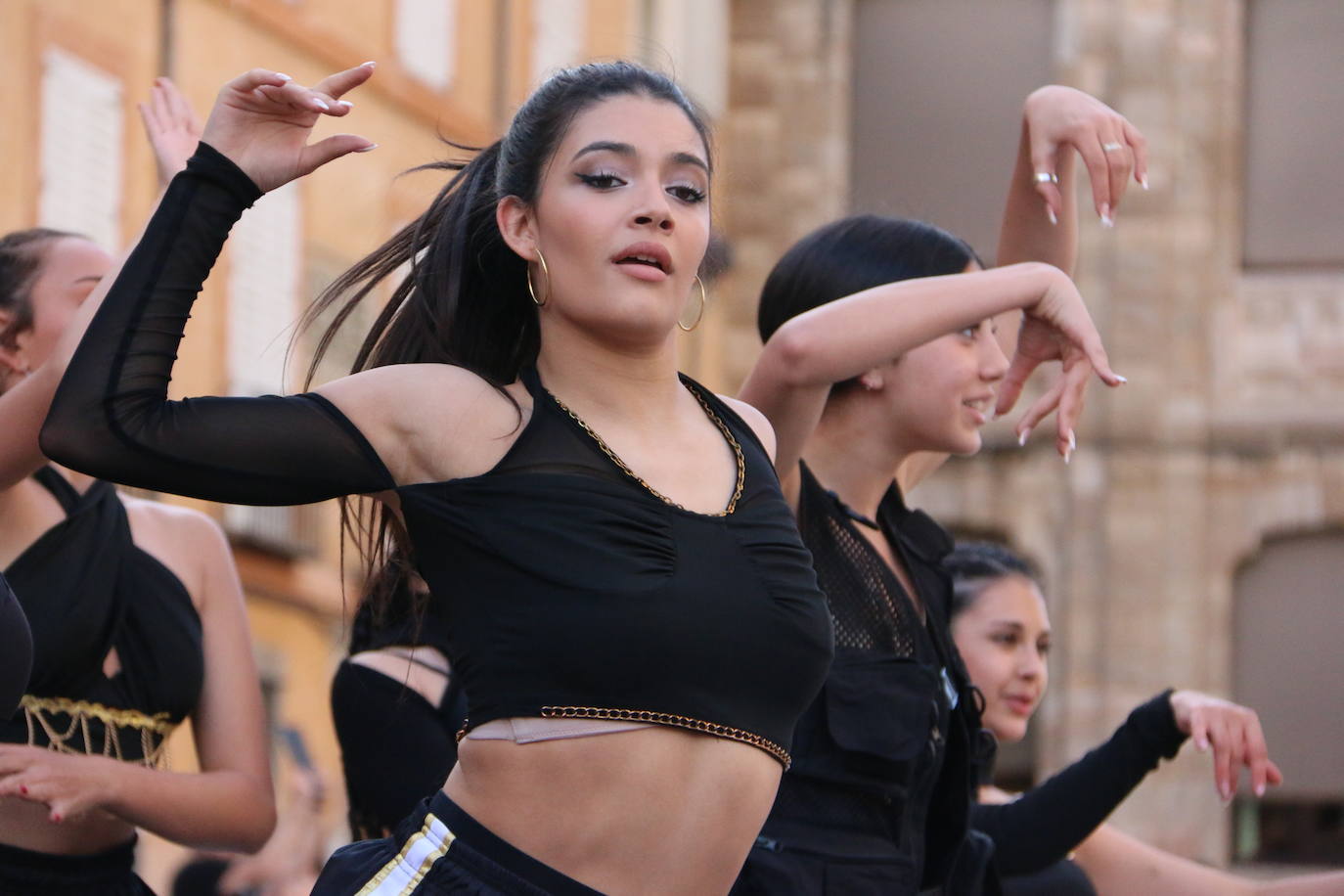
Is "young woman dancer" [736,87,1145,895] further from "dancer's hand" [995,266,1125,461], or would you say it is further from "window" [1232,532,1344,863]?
"window" [1232,532,1344,863]

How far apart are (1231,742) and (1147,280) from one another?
63.7 feet

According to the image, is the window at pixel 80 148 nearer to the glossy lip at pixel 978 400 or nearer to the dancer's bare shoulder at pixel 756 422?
the glossy lip at pixel 978 400

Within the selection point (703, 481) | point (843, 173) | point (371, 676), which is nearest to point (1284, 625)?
point (843, 173)

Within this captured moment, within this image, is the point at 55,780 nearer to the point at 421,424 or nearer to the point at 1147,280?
the point at 421,424

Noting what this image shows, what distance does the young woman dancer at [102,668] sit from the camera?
160 inches

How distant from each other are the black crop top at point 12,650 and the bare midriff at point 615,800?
2.17ft

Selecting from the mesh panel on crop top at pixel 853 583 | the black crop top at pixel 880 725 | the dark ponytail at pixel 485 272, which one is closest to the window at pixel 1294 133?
the black crop top at pixel 880 725

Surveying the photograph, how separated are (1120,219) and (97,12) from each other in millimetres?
11644

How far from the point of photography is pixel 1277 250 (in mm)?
23250

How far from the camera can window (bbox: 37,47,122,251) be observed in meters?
14.3

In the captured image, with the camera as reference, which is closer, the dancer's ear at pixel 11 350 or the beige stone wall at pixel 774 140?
the dancer's ear at pixel 11 350

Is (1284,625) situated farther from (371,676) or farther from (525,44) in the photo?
(371,676)

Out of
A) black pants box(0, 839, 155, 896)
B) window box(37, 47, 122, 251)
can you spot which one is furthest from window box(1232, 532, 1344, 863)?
black pants box(0, 839, 155, 896)

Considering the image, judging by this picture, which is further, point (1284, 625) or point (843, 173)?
point (843, 173)
